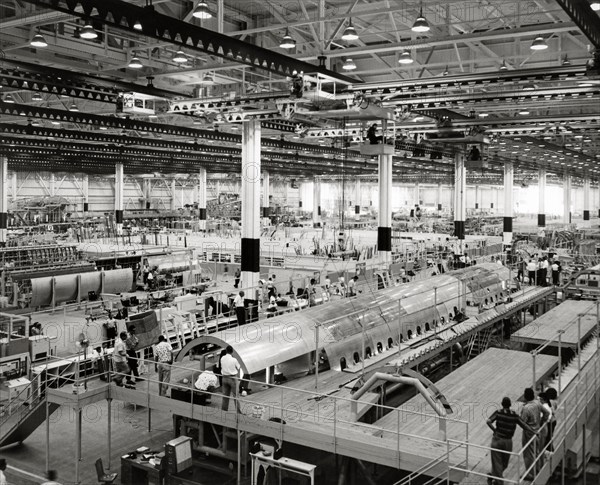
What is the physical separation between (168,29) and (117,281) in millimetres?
20727

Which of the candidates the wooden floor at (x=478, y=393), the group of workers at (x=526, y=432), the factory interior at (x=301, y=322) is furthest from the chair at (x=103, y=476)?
the group of workers at (x=526, y=432)

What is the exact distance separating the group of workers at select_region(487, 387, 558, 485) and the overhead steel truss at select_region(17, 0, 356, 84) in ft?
34.3

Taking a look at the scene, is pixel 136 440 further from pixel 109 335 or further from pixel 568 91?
pixel 568 91

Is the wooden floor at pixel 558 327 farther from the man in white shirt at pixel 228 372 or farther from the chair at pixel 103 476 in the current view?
the chair at pixel 103 476

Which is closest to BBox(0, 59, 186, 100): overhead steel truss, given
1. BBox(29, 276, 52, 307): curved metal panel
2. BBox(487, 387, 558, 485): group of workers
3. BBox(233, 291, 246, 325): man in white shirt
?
BBox(233, 291, 246, 325): man in white shirt

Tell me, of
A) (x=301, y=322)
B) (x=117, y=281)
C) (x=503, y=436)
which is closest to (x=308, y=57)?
(x=301, y=322)

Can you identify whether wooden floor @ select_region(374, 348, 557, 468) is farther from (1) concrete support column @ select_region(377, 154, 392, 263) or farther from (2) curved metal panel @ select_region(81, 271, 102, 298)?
(2) curved metal panel @ select_region(81, 271, 102, 298)

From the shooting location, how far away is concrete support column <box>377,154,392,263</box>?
38.1m

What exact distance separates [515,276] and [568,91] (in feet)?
61.1

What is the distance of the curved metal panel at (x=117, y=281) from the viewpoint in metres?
32.0

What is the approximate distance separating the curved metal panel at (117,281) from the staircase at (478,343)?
17870 mm

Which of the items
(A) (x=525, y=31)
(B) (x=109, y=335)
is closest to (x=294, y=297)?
(B) (x=109, y=335)

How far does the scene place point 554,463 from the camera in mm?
12281

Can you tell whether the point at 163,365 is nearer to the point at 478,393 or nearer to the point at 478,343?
the point at 478,393
